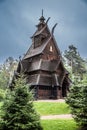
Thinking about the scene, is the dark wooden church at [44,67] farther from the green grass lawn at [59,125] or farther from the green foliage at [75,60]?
the green foliage at [75,60]

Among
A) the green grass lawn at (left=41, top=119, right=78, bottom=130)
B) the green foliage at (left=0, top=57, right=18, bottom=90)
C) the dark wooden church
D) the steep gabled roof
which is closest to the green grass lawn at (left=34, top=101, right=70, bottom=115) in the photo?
the green grass lawn at (left=41, top=119, right=78, bottom=130)

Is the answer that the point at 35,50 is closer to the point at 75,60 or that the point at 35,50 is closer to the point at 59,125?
the point at 59,125

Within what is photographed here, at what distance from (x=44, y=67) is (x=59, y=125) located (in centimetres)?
2309

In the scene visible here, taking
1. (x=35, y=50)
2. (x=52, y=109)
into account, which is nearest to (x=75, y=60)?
(x=35, y=50)

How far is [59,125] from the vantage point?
18.3 m

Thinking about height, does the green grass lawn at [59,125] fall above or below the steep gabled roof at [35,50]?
below

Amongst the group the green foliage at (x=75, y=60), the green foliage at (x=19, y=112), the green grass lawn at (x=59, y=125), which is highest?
the green foliage at (x=75, y=60)

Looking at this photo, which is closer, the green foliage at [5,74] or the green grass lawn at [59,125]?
the green grass lawn at [59,125]

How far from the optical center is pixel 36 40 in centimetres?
4547

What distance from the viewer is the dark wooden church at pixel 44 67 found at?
40.0 metres

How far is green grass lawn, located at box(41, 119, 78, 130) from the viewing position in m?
17.8

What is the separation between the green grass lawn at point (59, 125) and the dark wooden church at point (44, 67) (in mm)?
19451

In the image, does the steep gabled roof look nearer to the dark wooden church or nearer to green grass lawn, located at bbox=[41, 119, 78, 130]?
the dark wooden church

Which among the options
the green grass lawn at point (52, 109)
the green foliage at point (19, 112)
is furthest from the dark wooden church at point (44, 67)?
the green foliage at point (19, 112)
